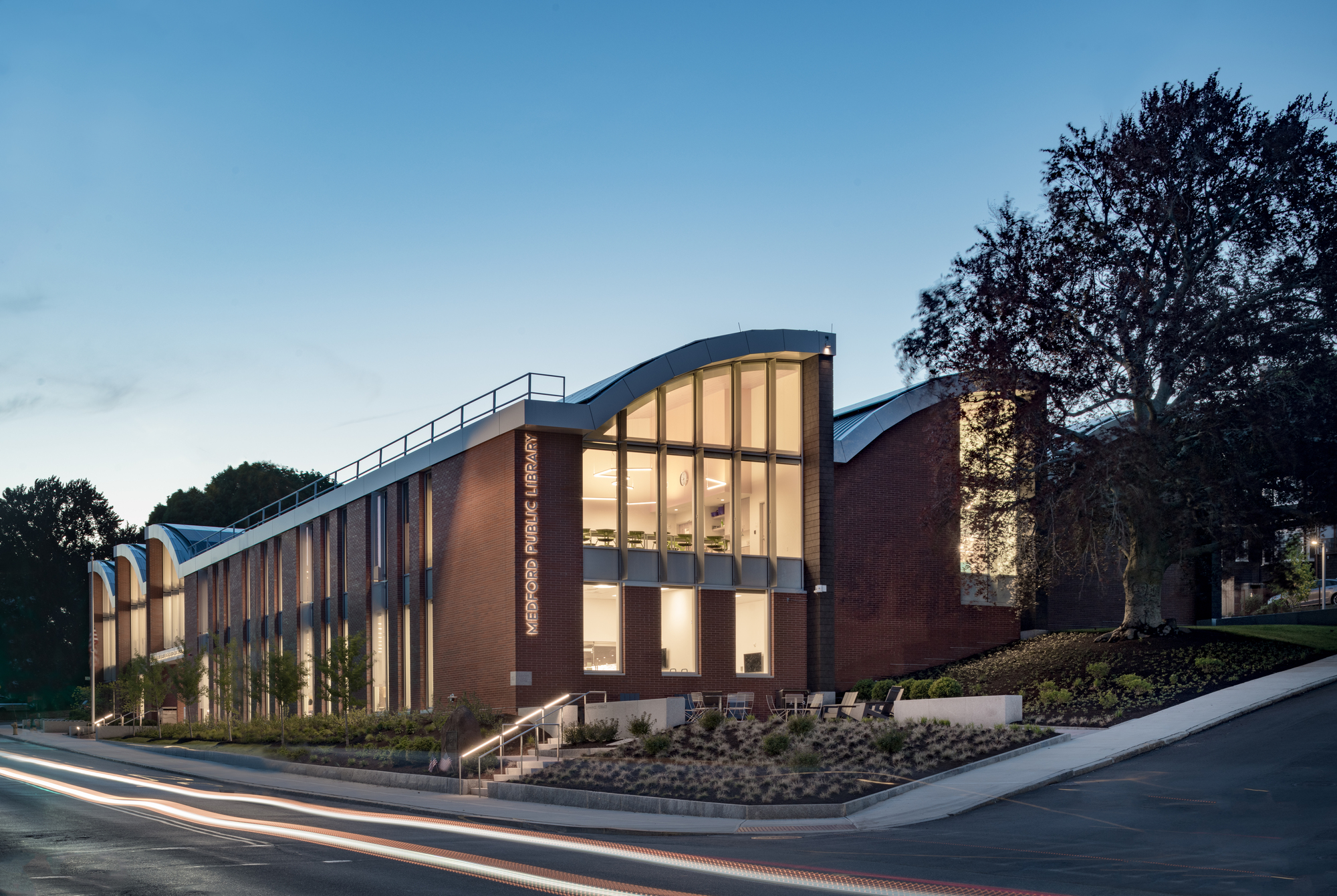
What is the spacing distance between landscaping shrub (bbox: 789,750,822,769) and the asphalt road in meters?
3.62

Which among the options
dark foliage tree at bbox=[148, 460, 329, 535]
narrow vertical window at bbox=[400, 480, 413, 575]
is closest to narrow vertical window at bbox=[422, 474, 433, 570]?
narrow vertical window at bbox=[400, 480, 413, 575]

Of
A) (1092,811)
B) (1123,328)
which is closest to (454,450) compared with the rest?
(1123,328)

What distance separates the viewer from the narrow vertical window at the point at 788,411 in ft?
112

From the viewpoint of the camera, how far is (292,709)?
46.1 m

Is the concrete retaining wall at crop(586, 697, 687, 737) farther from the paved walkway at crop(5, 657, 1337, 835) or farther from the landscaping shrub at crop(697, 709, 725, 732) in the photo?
the paved walkway at crop(5, 657, 1337, 835)

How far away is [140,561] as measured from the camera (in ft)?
220

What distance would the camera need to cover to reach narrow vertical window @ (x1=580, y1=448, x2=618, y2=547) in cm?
3105

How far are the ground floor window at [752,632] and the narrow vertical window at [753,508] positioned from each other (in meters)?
1.32

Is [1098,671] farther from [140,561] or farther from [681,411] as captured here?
[140,561]

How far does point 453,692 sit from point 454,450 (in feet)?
21.7

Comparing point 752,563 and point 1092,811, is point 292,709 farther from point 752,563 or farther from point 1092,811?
point 1092,811

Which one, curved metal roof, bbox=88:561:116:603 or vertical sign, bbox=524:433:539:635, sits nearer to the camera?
vertical sign, bbox=524:433:539:635

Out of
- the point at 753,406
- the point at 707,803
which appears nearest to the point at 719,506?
the point at 753,406

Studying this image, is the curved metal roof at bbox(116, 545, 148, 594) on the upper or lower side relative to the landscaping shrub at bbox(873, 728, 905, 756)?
upper
